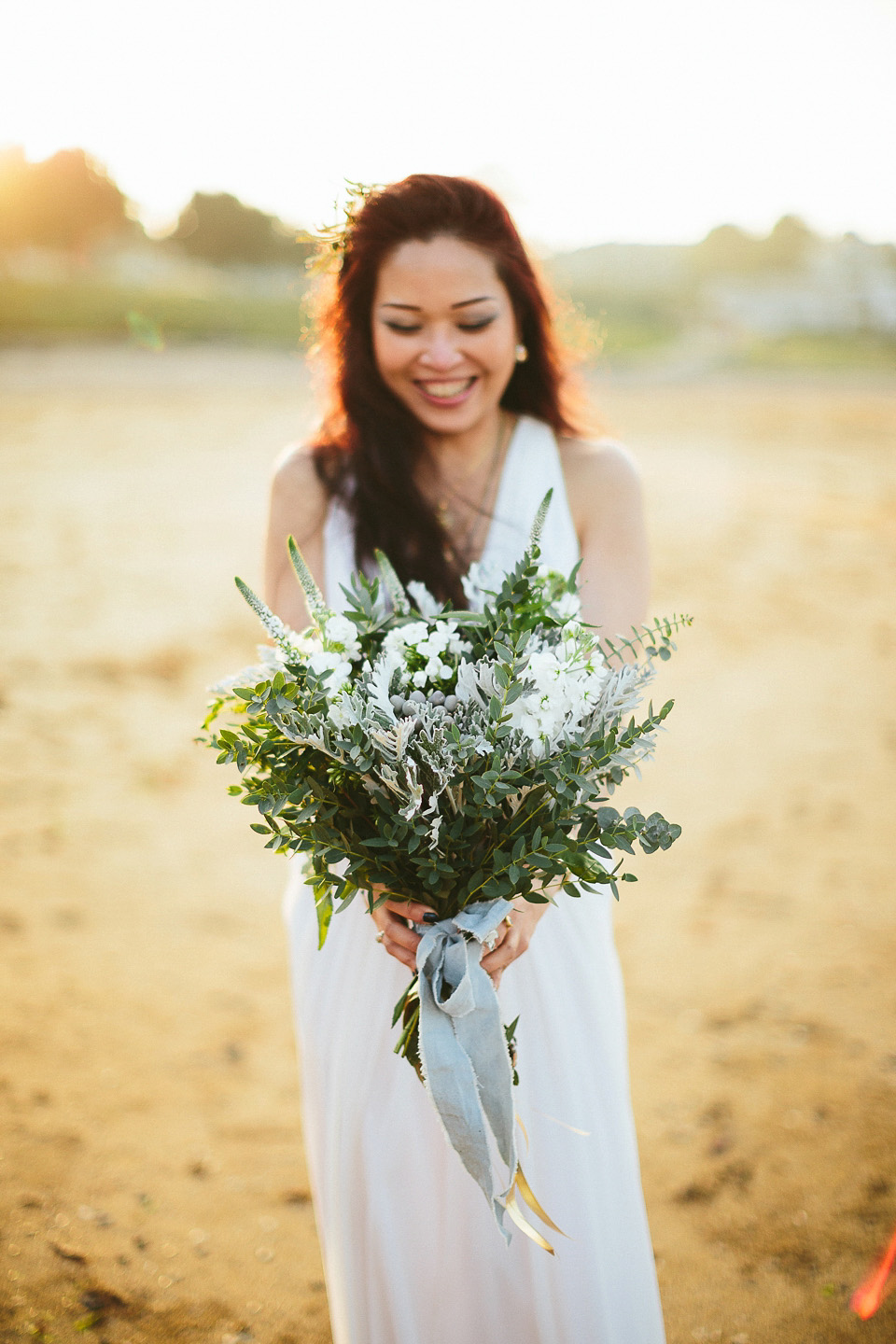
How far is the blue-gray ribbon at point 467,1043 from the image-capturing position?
1.70 meters

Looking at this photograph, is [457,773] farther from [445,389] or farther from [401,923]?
[445,389]

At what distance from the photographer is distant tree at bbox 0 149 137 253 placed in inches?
1731

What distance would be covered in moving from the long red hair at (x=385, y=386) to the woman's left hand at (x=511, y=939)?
932mm

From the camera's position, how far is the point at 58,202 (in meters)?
45.9

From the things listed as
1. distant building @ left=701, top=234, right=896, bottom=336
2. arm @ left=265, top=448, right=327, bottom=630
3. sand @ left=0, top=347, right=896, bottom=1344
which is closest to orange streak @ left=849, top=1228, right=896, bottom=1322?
sand @ left=0, top=347, right=896, bottom=1344

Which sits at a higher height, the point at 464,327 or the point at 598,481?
the point at 464,327

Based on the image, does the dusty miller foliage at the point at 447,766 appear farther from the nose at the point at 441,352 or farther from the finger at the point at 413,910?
the nose at the point at 441,352

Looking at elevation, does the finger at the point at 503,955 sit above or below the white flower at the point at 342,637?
below

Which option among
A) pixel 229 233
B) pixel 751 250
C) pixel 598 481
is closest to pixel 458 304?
pixel 598 481


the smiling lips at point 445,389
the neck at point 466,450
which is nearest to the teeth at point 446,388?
the smiling lips at point 445,389

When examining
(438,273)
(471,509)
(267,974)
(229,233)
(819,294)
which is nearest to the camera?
(438,273)

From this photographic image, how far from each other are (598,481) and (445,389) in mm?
526

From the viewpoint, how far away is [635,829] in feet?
5.50

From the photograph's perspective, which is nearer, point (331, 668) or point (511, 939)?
point (331, 668)
